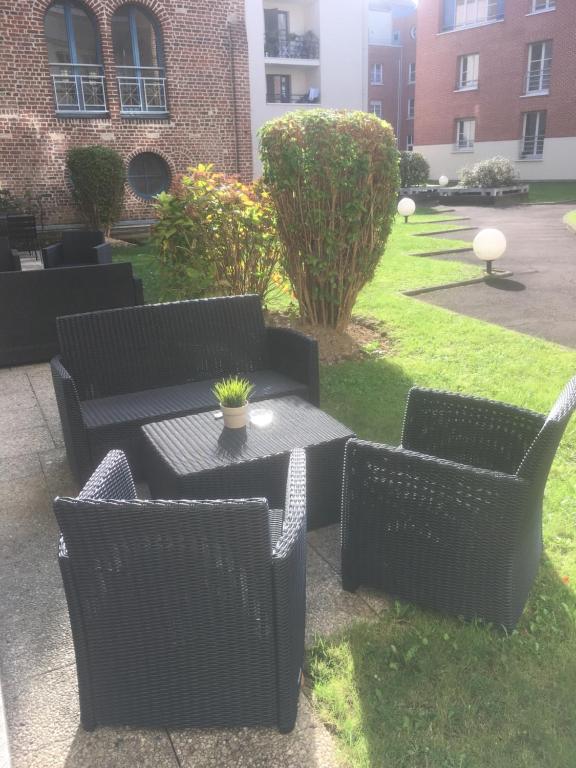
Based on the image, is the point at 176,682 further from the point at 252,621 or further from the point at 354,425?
the point at 354,425

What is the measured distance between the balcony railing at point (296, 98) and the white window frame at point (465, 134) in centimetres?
1314

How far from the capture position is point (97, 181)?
47.3ft

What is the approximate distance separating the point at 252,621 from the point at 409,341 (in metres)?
4.68

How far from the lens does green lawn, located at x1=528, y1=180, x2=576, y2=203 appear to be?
2225 cm

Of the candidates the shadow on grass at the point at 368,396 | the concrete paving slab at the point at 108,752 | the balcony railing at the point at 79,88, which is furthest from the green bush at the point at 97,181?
the concrete paving slab at the point at 108,752

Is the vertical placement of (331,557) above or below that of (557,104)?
below

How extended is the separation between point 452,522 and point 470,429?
62 centimetres

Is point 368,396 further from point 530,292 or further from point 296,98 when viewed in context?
point 296,98

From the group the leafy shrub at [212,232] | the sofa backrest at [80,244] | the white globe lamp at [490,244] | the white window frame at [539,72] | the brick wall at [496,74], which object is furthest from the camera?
the white window frame at [539,72]

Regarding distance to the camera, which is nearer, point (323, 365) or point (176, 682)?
point (176, 682)

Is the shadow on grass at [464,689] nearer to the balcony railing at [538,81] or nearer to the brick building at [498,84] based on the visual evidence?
the brick building at [498,84]

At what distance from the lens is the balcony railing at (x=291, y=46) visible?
2169 centimetres

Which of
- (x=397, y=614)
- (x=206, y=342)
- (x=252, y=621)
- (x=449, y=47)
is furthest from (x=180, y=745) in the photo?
(x=449, y=47)

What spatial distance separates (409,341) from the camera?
6.24 m
